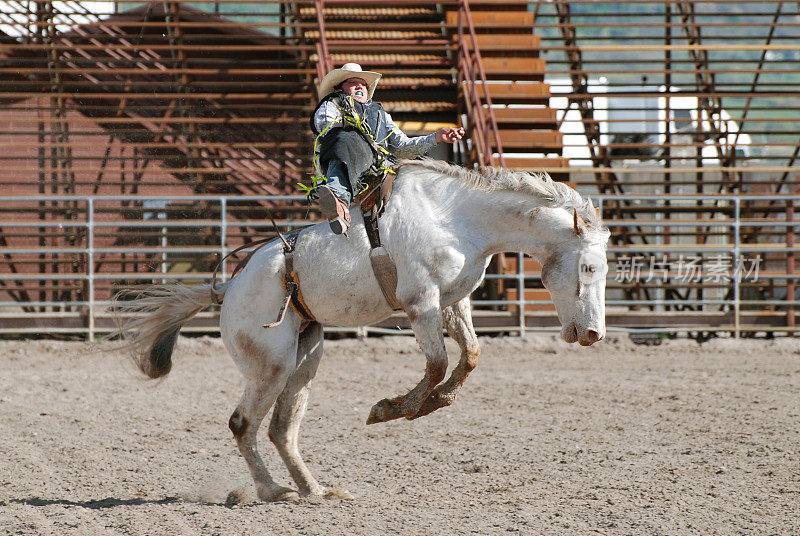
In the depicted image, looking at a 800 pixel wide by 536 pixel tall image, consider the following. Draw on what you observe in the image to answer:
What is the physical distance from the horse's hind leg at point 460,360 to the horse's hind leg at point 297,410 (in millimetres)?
730

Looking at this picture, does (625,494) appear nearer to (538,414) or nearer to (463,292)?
(463,292)

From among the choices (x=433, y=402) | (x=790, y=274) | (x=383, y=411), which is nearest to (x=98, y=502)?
(x=383, y=411)

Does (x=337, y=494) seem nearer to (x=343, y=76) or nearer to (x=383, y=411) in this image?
(x=383, y=411)

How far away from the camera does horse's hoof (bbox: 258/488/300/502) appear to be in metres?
4.23

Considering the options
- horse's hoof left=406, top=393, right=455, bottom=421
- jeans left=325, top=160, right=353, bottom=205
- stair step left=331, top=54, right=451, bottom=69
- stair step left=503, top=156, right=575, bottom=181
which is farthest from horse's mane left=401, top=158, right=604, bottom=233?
stair step left=331, top=54, right=451, bottom=69

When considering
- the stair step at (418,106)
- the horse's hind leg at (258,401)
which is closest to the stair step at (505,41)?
the stair step at (418,106)

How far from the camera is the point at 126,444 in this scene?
561 cm

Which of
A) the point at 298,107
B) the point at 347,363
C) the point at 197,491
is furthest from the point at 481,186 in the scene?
the point at 298,107

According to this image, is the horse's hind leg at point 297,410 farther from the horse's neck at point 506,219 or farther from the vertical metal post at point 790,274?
the vertical metal post at point 790,274

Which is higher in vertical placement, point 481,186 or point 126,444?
point 481,186

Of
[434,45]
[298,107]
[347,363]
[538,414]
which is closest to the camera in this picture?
[538,414]

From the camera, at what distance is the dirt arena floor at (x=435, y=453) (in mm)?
3830

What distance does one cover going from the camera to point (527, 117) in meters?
13.3

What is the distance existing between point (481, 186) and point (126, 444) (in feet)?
9.80
